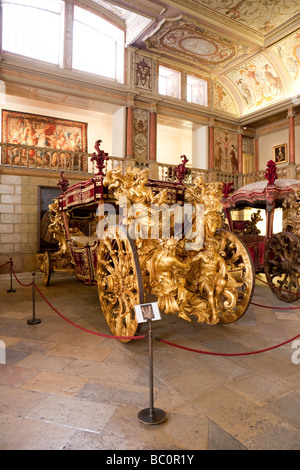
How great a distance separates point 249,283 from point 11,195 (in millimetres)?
7537

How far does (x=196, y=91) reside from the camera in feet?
46.1

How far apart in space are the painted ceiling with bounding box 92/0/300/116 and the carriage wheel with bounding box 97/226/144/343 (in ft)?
30.7

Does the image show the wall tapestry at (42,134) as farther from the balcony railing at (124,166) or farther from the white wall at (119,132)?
the white wall at (119,132)

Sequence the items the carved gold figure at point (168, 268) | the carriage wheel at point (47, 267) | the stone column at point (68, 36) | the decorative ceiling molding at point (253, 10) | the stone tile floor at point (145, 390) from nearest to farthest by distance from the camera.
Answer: the stone tile floor at point (145, 390) → the carved gold figure at point (168, 268) → the carriage wheel at point (47, 267) → the decorative ceiling molding at point (253, 10) → the stone column at point (68, 36)

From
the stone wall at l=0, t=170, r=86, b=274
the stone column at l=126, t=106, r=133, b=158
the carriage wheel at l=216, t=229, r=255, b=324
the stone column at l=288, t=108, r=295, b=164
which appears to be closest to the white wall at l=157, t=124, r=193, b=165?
the stone column at l=126, t=106, r=133, b=158

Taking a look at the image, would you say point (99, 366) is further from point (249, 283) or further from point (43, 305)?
point (43, 305)

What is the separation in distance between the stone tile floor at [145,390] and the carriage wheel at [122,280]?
0.99 feet

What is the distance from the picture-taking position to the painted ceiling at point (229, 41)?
9.88 metres

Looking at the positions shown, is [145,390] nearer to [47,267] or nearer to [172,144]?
[47,267]

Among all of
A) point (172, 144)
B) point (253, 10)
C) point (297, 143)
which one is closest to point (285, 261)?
point (253, 10)

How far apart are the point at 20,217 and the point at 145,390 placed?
7704mm

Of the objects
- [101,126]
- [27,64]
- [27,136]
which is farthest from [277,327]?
[101,126]

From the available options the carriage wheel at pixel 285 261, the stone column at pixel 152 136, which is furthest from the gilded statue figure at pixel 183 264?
the stone column at pixel 152 136

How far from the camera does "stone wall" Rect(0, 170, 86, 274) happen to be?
862 centimetres
